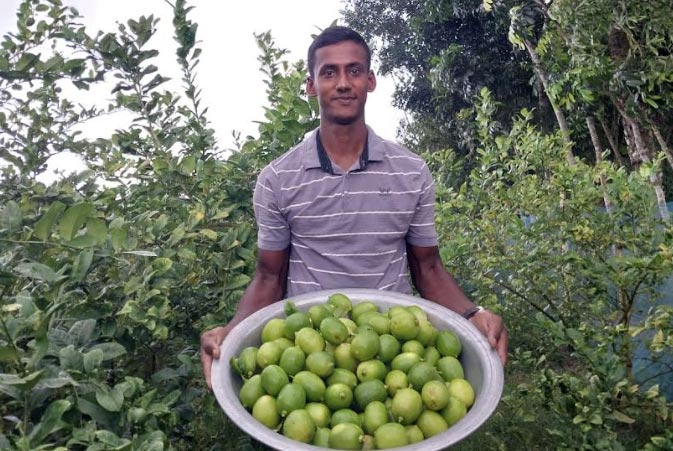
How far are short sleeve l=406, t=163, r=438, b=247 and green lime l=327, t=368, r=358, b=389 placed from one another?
83 cm

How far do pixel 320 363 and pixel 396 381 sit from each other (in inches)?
8.7

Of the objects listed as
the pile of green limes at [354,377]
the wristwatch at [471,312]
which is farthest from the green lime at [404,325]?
the wristwatch at [471,312]

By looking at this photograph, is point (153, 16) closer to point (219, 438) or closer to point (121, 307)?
point (121, 307)

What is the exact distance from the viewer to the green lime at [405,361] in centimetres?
185

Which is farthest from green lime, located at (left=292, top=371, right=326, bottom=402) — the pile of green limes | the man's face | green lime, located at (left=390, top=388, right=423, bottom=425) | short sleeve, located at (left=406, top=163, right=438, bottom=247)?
the man's face

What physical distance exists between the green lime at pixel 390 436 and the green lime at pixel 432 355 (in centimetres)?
33

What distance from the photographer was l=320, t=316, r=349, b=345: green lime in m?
1.87

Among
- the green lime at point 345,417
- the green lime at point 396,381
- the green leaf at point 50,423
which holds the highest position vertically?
the green leaf at point 50,423

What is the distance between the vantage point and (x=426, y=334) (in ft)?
6.42

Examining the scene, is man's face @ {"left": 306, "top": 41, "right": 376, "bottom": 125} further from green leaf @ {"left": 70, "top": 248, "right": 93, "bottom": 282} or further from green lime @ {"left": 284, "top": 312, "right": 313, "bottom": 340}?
green leaf @ {"left": 70, "top": 248, "right": 93, "bottom": 282}

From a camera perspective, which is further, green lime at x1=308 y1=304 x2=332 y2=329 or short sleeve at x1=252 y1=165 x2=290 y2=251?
short sleeve at x1=252 y1=165 x2=290 y2=251

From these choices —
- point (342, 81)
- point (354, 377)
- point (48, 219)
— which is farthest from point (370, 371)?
point (342, 81)

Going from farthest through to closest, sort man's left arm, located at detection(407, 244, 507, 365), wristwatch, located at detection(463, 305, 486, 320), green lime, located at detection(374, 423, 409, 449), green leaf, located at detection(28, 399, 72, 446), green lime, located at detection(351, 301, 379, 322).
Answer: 1. man's left arm, located at detection(407, 244, 507, 365)
2. wristwatch, located at detection(463, 305, 486, 320)
3. green lime, located at detection(351, 301, 379, 322)
4. green lime, located at detection(374, 423, 409, 449)
5. green leaf, located at detection(28, 399, 72, 446)

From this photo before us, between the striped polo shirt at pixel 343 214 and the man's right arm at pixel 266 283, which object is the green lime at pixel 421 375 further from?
the man's right arm at pixel 266 283
